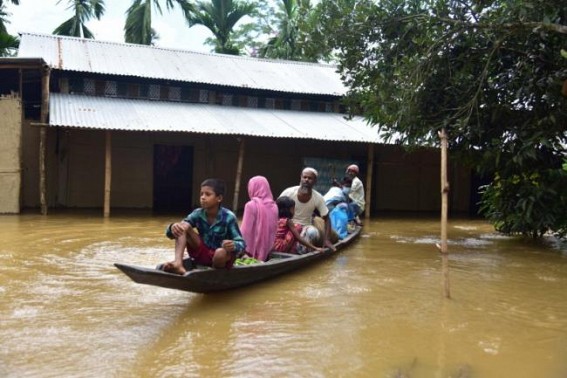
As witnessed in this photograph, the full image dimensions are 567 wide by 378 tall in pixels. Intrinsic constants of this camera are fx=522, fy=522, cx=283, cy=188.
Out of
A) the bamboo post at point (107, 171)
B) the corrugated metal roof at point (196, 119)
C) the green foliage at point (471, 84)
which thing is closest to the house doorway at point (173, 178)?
the corrugated metal roof at point (196, 119)

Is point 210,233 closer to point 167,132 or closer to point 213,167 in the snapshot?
point 167,132

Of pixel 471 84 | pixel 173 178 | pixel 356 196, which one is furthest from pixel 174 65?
pixel 471 84

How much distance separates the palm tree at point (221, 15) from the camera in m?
21.2

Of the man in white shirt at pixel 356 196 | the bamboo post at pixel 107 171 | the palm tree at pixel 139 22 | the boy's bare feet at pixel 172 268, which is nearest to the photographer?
the boy's bare feet at pixel 172 268

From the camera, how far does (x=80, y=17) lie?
20.0 meters

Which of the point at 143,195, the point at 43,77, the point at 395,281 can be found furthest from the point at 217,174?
the point at 395,281

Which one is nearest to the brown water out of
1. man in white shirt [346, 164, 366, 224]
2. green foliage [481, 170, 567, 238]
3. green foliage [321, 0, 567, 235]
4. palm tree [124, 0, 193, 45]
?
green foliage [481, 170, 567, 238]

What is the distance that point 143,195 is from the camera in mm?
13484

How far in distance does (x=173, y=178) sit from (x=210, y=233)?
374 inches

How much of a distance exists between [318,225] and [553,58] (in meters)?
4.23

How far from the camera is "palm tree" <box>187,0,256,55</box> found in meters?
21.2

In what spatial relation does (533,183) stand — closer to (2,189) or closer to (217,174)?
(217,174)

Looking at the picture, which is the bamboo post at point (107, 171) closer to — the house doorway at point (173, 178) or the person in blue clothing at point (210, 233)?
the house doorway at point (173, 178)

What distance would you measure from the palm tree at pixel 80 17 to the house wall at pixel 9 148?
10.4 metres
